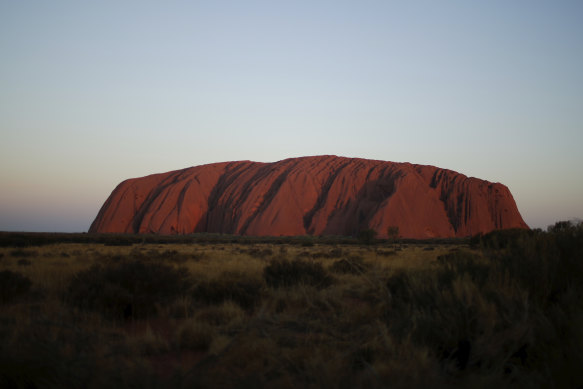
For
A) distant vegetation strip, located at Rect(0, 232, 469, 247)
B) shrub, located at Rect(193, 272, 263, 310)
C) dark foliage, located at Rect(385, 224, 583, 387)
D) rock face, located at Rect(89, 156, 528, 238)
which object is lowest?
distant vegetation strip, located at Rect(0, 232, 469, 247)

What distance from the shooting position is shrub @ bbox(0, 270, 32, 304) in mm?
6828

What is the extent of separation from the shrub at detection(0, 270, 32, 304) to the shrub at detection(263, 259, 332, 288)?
4669 millimetres

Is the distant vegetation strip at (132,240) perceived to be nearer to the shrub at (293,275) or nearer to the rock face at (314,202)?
the rock face at (314,202)

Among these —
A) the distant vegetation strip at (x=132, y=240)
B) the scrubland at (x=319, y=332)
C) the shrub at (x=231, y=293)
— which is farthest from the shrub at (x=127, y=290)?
the distant vegetation strip at (x=132, y=240)

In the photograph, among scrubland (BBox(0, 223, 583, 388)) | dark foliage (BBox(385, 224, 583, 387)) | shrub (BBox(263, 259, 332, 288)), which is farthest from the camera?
shrub (BBox(263, 259, 332, 288))

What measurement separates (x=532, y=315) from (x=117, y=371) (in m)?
3.71

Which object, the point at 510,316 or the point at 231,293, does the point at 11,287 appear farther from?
the point at 510,316

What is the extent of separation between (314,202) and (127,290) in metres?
52.8

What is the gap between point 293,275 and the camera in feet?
29.7

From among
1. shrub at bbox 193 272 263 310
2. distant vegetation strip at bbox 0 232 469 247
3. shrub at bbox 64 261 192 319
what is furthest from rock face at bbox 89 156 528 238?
shrub at bbox 64 261 192 319

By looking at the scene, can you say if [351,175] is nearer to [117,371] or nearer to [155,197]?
[155,197]

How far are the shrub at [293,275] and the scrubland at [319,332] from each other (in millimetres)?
1278

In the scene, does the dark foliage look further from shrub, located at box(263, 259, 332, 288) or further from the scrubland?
shrub, located at box(263, 259, 332, 288)

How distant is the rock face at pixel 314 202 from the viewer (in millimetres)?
54594
